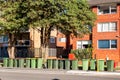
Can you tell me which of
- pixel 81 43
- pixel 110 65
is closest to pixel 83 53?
pixel 81 43

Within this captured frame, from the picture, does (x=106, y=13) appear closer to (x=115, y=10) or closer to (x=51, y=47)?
(x=115, y=10)

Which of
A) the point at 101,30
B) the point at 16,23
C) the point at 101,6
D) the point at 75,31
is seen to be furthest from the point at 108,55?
the point at 16,23

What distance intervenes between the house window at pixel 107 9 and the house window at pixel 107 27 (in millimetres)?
1844

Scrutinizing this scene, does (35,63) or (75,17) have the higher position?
(75,17)

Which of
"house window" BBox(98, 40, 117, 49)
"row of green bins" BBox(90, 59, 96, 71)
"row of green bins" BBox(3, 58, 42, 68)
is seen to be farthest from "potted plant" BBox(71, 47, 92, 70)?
"row of green bins" BBox(90, 59, 96, 71)

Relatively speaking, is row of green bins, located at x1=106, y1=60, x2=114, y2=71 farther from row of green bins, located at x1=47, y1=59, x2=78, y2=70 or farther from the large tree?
the large tree

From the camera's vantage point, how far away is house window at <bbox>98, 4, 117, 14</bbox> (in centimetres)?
4877

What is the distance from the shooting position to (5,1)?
138ft

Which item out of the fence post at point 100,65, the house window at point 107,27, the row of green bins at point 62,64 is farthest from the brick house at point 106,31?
the fence post at point 100,65

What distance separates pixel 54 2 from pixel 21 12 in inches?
184

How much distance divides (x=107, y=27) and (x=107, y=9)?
2.79 metres

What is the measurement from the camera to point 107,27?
49281 millimetres

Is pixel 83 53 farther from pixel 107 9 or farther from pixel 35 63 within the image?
pixel 35 63

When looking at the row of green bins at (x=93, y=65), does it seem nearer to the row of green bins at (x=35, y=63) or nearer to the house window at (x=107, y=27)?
the row of green bins at (x=35, y=63)
